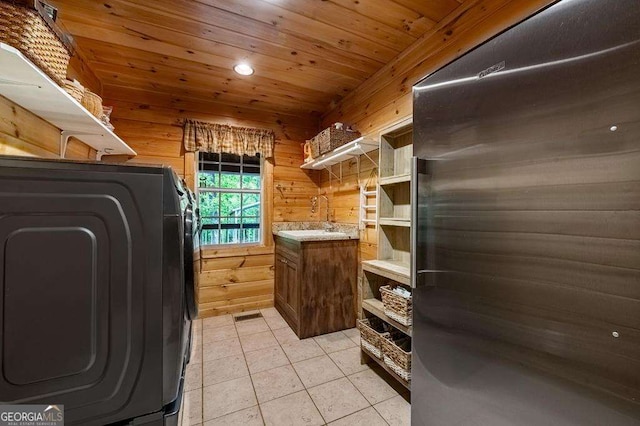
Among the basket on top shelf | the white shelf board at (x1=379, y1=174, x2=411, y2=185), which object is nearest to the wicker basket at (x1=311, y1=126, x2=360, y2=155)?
the basket on top shelf

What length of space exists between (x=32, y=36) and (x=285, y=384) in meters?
2.26

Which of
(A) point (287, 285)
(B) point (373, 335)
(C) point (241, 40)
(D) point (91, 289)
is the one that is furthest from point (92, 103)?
(B) point (373, 335)

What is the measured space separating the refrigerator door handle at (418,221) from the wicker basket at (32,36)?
1.54 meters

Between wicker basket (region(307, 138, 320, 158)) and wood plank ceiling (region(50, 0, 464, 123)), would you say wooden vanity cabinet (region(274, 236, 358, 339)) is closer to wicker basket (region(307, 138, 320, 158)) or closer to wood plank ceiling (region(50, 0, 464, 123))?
wicker basket (region(307, 138, 320, 158))

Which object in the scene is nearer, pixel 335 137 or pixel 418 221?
pixel 418 221

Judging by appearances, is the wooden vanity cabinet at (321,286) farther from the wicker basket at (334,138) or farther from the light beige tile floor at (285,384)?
the wicker basket at (334,138)

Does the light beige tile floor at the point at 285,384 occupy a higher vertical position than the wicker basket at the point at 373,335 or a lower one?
lower

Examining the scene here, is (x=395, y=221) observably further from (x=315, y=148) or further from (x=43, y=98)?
(x=43, y=98)

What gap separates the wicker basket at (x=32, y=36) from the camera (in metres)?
0.91

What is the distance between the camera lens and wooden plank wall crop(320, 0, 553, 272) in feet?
5.01

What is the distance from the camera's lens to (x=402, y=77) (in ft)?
7.22

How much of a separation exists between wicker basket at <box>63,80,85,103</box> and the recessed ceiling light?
4.14ft

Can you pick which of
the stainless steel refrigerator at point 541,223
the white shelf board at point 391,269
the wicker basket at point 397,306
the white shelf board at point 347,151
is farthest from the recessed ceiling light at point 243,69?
the wicker basket at point 397,306

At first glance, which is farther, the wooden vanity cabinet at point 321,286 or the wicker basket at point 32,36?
the wooden vanity cabinet at point 321,286
